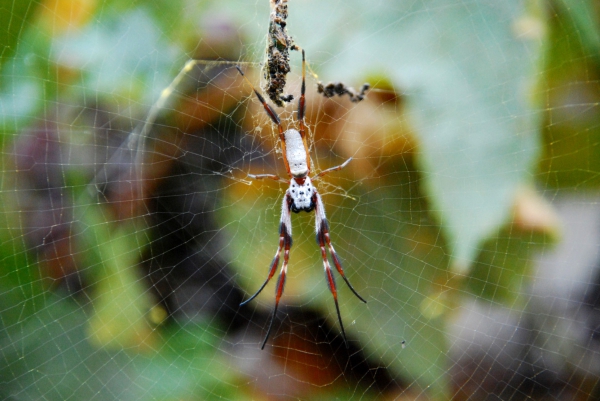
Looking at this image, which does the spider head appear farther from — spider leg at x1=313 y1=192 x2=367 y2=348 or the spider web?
the spider web

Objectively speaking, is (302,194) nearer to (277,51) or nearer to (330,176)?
(330,176)

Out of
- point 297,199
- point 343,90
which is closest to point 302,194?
point 297,199

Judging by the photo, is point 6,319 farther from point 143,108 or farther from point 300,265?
point 300,265

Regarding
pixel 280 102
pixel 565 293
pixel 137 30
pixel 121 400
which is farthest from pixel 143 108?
pixel 565 293

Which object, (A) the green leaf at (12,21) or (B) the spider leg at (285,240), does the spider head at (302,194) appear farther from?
(A) the green leaf at (12,21)

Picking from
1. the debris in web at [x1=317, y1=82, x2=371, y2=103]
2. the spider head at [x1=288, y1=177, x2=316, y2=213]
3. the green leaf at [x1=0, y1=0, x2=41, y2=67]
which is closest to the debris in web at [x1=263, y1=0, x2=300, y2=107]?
the debris in web at [x1=317, y1=82, x2=371, y2=103]

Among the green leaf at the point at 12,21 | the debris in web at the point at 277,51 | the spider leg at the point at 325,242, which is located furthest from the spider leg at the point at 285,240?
the green leaf at the point at 12,21
